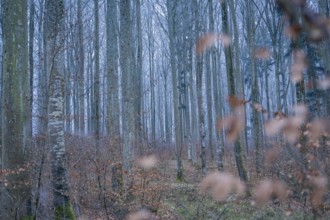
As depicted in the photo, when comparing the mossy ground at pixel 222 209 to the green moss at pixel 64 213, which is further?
the mossy ground at pixel 222 209

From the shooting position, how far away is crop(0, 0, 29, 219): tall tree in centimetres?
584

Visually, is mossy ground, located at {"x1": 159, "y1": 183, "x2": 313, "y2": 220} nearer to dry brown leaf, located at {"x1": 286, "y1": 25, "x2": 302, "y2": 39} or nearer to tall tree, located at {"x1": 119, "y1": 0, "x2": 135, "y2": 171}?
tall tree, located at {"x1": 119, "y1": 0, "x2": 135, "y2": 171}

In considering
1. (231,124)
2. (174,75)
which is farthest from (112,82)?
(231,124)

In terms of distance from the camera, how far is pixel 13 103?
6035mm

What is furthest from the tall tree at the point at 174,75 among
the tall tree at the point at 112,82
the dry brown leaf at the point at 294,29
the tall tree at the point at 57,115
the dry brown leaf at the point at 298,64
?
the dry brown leaf at the point at 294,29

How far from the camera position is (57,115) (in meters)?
7.67

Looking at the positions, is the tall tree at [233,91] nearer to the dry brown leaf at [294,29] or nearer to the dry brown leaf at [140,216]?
the dry brown leaf at [140,216]

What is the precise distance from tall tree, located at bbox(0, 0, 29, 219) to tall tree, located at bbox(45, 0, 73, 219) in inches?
31.5

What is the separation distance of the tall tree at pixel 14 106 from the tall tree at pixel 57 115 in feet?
2.62

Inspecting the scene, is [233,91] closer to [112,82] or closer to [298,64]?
[112,82]

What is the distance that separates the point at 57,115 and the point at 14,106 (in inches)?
65.5

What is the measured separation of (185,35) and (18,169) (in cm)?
1403

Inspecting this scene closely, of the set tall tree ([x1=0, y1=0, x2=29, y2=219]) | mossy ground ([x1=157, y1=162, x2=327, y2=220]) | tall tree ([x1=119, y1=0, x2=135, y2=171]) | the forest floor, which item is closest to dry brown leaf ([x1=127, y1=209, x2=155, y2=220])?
the forest floor

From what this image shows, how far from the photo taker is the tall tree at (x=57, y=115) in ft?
23.5
